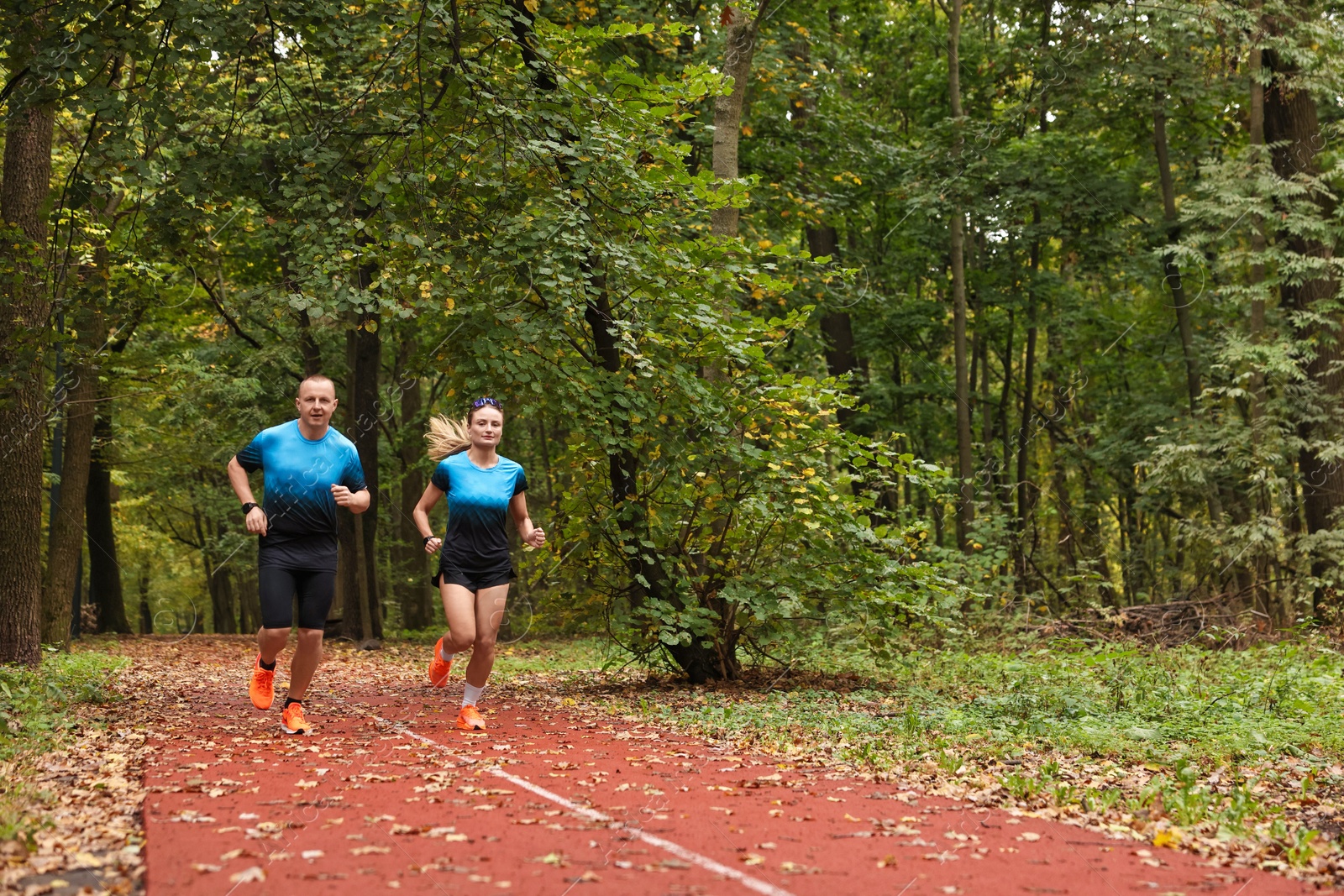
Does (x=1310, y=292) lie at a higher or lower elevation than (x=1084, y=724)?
higher

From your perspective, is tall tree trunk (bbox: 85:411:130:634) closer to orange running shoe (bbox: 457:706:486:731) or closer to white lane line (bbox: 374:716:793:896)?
orange running shoe (bbox: 457:706:486:731)

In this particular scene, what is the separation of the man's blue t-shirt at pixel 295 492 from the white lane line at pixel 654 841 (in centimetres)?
171

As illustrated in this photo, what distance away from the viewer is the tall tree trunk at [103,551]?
24.1 metres

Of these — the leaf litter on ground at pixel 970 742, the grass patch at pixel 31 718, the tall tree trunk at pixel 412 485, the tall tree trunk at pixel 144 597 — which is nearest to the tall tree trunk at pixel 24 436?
the grass patch at pixel 31 718

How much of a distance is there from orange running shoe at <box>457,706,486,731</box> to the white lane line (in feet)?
3.53

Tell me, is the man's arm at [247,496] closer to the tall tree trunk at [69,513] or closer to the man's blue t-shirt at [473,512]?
the man's blue t-shirt at [473,512]

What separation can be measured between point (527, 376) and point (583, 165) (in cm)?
195

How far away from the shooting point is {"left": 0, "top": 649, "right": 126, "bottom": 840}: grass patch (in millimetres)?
5145

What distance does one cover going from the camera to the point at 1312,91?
1756 cm

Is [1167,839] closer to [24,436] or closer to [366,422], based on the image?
[24,436]

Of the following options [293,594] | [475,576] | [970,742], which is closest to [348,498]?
[293,594]

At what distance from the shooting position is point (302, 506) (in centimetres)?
758

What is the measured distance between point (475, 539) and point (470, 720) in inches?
55.0

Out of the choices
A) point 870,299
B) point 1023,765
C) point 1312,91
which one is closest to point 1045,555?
point 870,299
